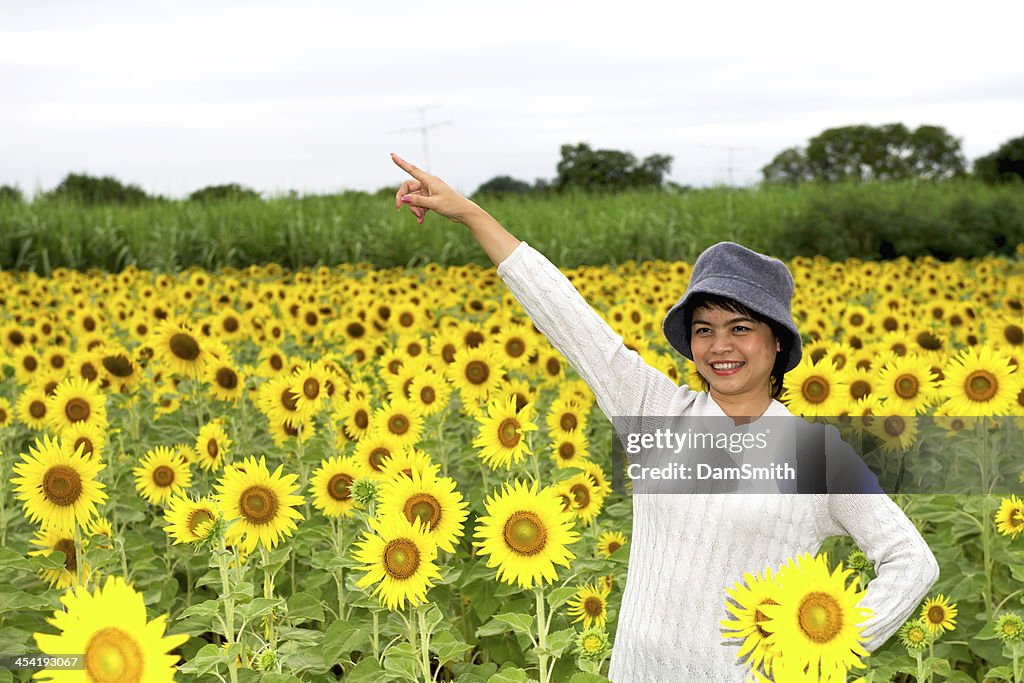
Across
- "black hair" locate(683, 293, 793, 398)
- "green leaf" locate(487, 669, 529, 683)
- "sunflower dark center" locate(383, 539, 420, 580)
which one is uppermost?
"black hair" locate(683, 293, 793, 398)

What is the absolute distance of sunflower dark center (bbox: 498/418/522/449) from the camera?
3676 mm

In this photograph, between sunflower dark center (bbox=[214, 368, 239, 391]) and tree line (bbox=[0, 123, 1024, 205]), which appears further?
tree line (bbox=[0, 123, 1024, 205])

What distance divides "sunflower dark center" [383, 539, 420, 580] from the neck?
994 millimetres

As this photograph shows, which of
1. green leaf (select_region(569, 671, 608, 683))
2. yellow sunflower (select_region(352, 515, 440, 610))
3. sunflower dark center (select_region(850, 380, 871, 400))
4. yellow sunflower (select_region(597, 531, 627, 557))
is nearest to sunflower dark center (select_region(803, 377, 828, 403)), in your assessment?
sunflower dark center (select_region(850, 380, 871, 400))

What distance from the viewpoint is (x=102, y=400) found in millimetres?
4941

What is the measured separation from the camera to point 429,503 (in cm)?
275

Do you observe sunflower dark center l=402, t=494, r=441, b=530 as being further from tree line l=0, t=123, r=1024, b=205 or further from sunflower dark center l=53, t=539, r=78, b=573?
tree line l=0, t=123, r=1024, b=205

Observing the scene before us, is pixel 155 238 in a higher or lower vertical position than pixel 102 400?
higher

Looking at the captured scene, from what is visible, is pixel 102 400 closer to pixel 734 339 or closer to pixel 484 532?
pixel 484 532

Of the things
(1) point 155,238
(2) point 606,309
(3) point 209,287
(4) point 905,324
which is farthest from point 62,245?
(4) point 905,324

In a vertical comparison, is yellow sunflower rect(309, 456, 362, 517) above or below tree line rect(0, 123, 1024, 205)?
below

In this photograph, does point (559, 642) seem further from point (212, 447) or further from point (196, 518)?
point (212, 447)

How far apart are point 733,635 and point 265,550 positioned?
194 centimetres

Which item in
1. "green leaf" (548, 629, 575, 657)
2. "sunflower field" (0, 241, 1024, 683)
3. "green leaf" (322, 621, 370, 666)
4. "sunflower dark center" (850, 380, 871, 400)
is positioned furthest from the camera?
"sunflower dark center" (850, 380, 871, 400)
